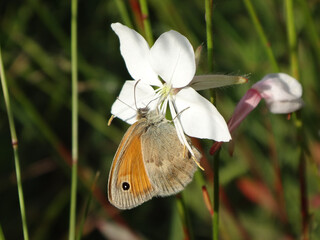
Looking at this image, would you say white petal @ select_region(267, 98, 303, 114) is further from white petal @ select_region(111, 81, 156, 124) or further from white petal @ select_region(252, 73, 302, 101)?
white petal @ select_region(111, 81, 156, 124)

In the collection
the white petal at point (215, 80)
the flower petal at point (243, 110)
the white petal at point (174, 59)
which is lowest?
the flower petal at point (243, 110)

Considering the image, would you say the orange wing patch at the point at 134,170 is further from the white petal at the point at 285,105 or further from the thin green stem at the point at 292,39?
the thin green stem at the point at 292,39

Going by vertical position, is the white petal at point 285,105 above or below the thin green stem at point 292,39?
below

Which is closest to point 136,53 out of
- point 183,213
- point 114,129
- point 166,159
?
point 166,159

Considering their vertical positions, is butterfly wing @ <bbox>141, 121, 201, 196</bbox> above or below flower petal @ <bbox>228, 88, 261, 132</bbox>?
below

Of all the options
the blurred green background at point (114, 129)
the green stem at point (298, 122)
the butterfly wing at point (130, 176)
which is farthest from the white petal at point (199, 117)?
the blurred green background at point (114, 129)

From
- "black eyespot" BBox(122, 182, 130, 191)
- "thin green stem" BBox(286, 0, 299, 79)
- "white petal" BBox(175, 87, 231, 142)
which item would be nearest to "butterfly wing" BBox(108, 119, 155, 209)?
"black eyespot" BBox(122, 182, 130, 191)

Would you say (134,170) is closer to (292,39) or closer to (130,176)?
(130,176)

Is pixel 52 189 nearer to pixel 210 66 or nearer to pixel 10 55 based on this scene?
pixel 10 55
